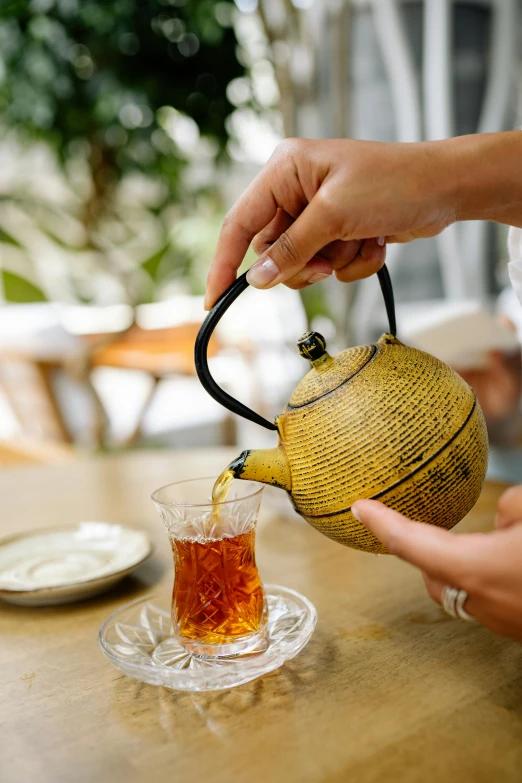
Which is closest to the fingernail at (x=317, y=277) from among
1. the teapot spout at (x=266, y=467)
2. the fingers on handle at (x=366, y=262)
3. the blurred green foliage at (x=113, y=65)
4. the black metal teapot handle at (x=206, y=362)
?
the fingers on handle at (x=366, y=262)

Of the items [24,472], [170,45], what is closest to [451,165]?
[24,472]

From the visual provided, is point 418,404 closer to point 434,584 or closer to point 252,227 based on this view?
point 434,584

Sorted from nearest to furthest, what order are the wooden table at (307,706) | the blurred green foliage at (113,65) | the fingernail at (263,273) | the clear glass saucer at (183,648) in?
1. the wooden table at (307,706)
2. the clear glass saucer at (183,648)
3. the fingernail at (263,273)
4. the blurred green foliage at (113,65)

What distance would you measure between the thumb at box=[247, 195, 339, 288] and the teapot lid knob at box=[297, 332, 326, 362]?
0.09 meters

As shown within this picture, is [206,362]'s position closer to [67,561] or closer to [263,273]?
[263,273]

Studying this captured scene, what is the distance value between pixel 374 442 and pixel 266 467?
Answer: 0.11 meters

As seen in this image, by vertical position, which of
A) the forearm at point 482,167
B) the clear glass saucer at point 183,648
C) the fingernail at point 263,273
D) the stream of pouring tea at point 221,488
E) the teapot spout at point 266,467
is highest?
the forearm at point 482,167

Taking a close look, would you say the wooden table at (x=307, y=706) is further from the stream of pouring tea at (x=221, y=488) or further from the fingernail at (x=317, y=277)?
the fingernail at (x=317, y=277)

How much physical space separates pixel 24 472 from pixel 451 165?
112 centimetres

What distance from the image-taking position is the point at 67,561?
0.97 metres

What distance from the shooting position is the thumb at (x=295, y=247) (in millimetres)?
729

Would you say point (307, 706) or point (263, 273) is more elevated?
point (263, 273)

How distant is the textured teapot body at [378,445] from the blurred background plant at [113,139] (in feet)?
10.5

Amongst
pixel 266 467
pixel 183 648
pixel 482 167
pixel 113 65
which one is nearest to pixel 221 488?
pixel 266 467
